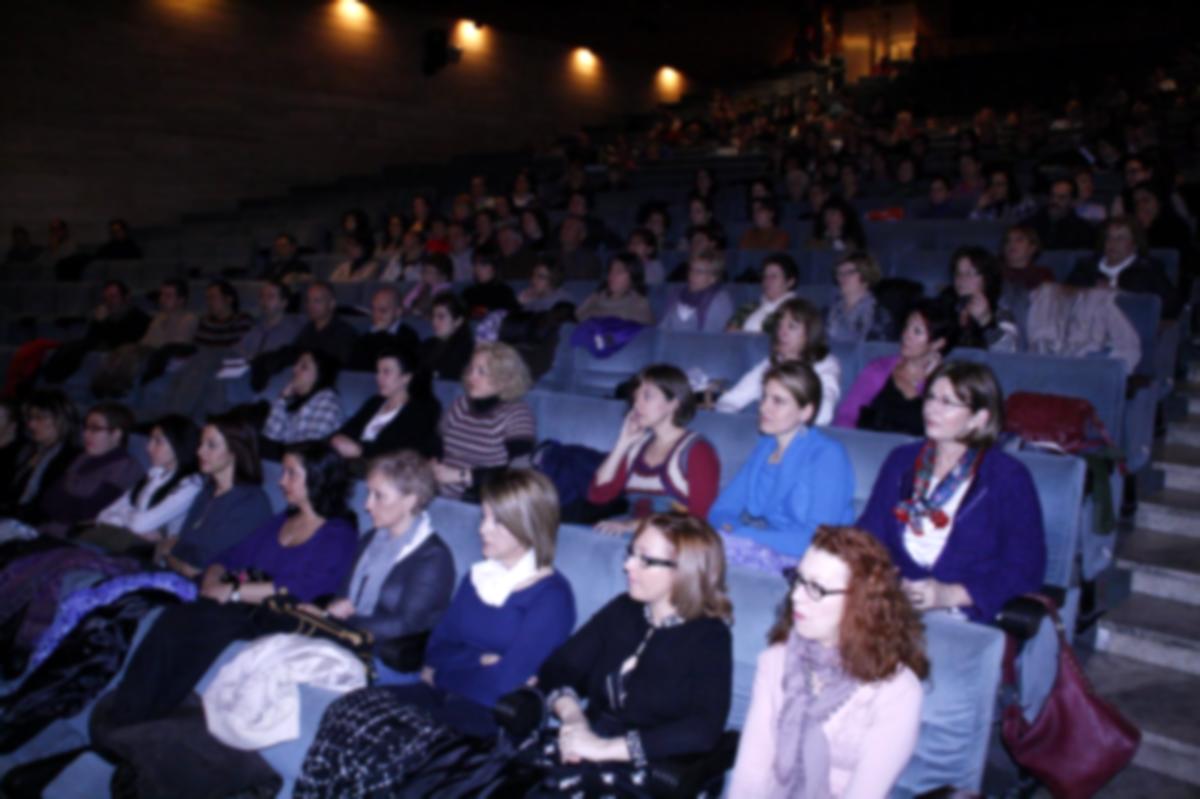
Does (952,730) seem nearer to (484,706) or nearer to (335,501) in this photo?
(484,706)

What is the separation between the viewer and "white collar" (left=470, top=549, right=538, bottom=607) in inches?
83.4

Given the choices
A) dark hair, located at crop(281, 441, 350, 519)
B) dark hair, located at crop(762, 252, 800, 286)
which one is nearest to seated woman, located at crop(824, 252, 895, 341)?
dark hair, located at crop(762, 252, 800, 286)

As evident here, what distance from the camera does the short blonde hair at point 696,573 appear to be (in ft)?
5.94

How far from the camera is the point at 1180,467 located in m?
3.18

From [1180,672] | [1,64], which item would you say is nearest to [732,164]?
[1,64]

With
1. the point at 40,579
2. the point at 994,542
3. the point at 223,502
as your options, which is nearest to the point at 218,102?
the point at 223,502

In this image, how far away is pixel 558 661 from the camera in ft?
6.39

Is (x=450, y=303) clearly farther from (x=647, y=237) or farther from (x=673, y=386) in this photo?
(x=673, y=386)

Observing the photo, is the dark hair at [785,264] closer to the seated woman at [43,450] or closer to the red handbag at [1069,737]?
the red handbag at [1069,737]

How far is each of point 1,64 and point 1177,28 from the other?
1349 centimetres

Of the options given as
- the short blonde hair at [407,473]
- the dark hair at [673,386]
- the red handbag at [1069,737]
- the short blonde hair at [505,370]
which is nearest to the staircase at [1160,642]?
the red handbag at [1069,737]

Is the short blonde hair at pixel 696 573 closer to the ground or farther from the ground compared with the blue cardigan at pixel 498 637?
farther from the ground

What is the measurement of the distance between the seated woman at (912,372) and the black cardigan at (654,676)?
1306 millimetres

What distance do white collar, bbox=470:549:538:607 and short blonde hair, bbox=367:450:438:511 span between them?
15.0 inches
